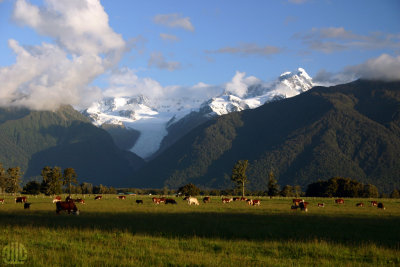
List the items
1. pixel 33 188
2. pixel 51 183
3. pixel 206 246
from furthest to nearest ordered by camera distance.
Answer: pixel 33 188, pixel 51 183, pixel 206 246

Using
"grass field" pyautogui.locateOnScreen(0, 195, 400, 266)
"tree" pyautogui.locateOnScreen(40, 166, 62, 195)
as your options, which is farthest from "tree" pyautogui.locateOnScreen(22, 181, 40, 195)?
"grass field" pyautogui.locateOnScreen(0, 195, 400, 266)

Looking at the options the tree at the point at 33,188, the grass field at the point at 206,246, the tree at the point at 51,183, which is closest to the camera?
the grass field at the point at 206,246

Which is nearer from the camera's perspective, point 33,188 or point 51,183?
point 51,183

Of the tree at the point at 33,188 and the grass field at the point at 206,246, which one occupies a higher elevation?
the tree at the point at 33,188

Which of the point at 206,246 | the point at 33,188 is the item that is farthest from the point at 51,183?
the point at 206,246

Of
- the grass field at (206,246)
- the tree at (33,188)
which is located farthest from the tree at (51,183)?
the grass field at (206,246)

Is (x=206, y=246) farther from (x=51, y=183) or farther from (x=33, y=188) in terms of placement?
(x=33, y=188)

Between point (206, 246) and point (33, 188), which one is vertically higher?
point (33, 188)

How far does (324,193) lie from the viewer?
143625 mm

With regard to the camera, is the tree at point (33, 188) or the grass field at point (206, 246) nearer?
the grass field at point (206, 246)

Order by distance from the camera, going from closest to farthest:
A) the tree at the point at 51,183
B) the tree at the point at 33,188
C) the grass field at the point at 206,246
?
the grass field at the point at 206,246, the tree at the point at 51,183, the tree at the point at 33,188

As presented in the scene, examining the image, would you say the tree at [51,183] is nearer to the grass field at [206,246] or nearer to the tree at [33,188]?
the tree at [33,188]

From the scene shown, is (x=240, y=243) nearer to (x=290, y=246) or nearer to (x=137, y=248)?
(x=290, y=246)

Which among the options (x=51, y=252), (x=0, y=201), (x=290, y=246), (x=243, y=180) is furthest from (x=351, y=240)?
(x=243, y=180)
